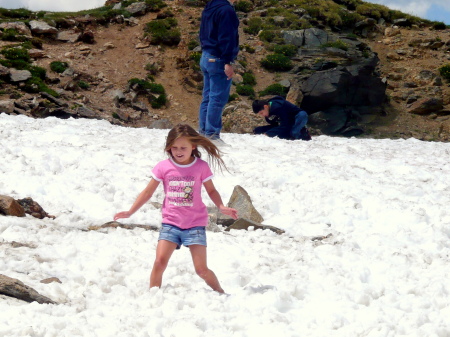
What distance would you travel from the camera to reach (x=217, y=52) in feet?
31.7

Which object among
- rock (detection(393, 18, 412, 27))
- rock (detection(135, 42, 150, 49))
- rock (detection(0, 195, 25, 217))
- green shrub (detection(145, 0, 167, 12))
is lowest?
rock (detection(0, 195, 25, 217))

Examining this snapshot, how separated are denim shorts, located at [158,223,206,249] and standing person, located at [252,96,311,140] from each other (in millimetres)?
7833

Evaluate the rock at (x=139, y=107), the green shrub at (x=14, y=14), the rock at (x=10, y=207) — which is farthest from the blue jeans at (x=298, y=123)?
the green shrub at (x=14, y=14)

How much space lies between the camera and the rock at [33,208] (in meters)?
6.25

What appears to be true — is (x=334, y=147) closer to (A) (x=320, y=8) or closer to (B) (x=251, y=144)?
(B) (x=251, y=144)

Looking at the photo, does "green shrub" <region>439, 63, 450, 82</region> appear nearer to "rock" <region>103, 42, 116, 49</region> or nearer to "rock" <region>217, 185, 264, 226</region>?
"rock" <region>103, 42, 116, 49</region>

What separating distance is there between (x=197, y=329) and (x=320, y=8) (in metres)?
41.1

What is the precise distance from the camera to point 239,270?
525cm

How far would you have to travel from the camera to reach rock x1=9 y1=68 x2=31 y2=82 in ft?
79.3

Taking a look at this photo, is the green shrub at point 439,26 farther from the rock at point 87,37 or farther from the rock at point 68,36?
the rock at point 68,36

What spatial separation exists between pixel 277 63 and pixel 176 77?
7.07 m

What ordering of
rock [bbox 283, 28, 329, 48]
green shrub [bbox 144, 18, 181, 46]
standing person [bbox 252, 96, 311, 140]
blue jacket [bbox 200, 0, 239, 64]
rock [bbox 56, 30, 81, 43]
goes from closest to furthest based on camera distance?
blue jacket [bbox 200, 0, 239, 64]
standing person [bbox 252, 96, 311, 140]
rock [bbox 56, 30, 81, 43]
green shrub [bbox 144, 18, 181, 46]
rock [bbox 283, 28, 329, 48]

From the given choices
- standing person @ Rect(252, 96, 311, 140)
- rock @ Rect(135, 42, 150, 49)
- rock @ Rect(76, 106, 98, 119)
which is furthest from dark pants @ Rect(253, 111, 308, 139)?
rock @ Rect(135, 42, 150, 49)

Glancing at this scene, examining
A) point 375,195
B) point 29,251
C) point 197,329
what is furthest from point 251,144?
point 197,329
